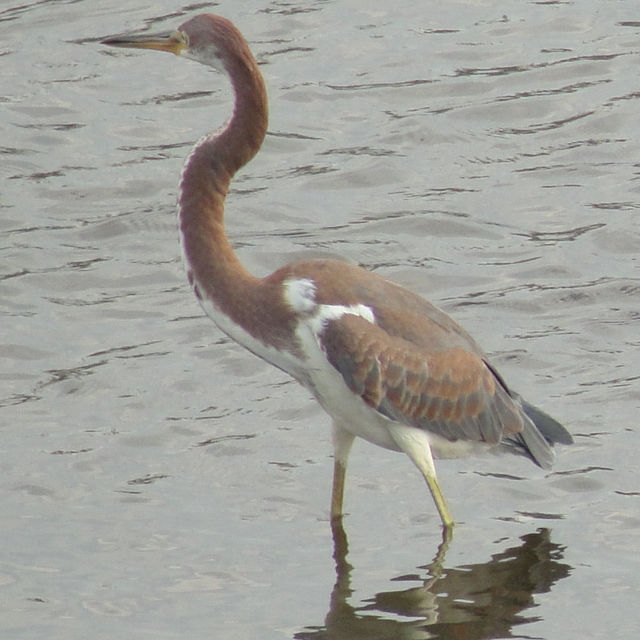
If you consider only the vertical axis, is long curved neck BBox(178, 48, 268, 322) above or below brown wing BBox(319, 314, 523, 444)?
above

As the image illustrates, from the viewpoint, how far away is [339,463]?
7.20m

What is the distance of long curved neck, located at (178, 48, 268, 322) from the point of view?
21.9 feet

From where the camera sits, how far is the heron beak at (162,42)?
22.6ft

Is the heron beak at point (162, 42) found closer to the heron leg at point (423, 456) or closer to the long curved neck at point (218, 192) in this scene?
the long curved neck at point (218, 192)

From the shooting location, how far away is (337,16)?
14.6 m

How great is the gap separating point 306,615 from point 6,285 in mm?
4571

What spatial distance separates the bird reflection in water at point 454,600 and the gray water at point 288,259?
0.01 m

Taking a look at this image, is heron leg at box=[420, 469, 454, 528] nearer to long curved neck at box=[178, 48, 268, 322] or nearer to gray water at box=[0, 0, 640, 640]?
gray water at box=[0, 0, 640, 640]

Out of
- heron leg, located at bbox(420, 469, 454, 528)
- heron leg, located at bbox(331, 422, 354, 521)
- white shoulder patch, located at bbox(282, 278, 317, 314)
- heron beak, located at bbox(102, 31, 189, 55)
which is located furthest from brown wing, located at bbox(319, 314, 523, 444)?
heron beak, located at bbox(102, 31, 189, 55)

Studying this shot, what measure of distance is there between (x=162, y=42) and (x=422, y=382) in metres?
1.83

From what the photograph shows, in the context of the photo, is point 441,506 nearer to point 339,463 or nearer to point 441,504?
point 441,504

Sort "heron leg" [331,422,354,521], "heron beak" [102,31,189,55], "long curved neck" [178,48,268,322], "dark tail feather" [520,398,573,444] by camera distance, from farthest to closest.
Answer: "dark tail feather" [520,398,573,444], "heron leg" [331,422,354,521], "heron beak" [102,31,189,55], "long curved neck" [178,48,268,322]

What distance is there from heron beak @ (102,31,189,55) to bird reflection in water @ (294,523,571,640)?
224 centimetres

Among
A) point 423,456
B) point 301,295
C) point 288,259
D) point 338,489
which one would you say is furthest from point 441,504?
point 288,259
